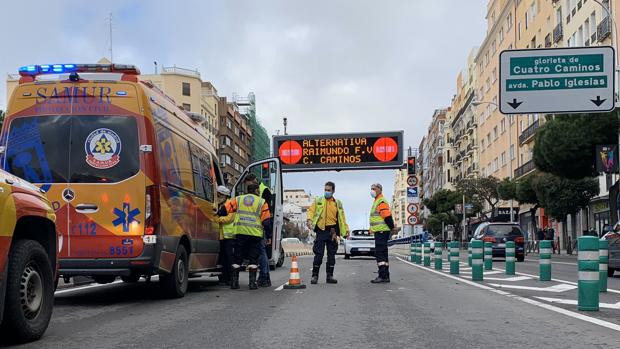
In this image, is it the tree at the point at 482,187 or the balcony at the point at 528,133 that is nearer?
the balcony at the point at 528,133

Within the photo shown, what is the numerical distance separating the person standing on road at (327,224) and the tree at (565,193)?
3124 centimetres

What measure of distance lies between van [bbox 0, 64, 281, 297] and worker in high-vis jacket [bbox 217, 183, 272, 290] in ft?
7.62

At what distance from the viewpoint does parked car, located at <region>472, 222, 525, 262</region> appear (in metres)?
27.0

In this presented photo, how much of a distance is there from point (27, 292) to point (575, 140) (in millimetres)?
29372

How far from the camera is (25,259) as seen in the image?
5.93m

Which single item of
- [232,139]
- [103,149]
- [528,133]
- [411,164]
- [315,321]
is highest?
[232,139]

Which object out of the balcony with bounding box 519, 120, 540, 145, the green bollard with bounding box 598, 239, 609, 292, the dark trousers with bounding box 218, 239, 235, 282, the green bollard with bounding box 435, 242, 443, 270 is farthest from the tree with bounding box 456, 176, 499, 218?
the dark trousers with bounding box 218, 239, 235, 282

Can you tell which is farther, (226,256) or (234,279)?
(226,256)

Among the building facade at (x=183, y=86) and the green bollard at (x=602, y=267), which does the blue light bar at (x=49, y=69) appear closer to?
the green bollard at (x=602, y=267)

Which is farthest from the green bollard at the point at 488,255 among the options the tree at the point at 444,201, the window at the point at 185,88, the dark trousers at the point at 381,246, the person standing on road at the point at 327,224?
the tree at the point at 444,201

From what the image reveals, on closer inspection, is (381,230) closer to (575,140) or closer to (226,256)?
(226,256)

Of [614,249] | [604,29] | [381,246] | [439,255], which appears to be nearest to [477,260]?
[381,246]

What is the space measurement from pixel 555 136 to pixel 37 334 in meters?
29.9

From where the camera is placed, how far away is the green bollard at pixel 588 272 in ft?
27.6
